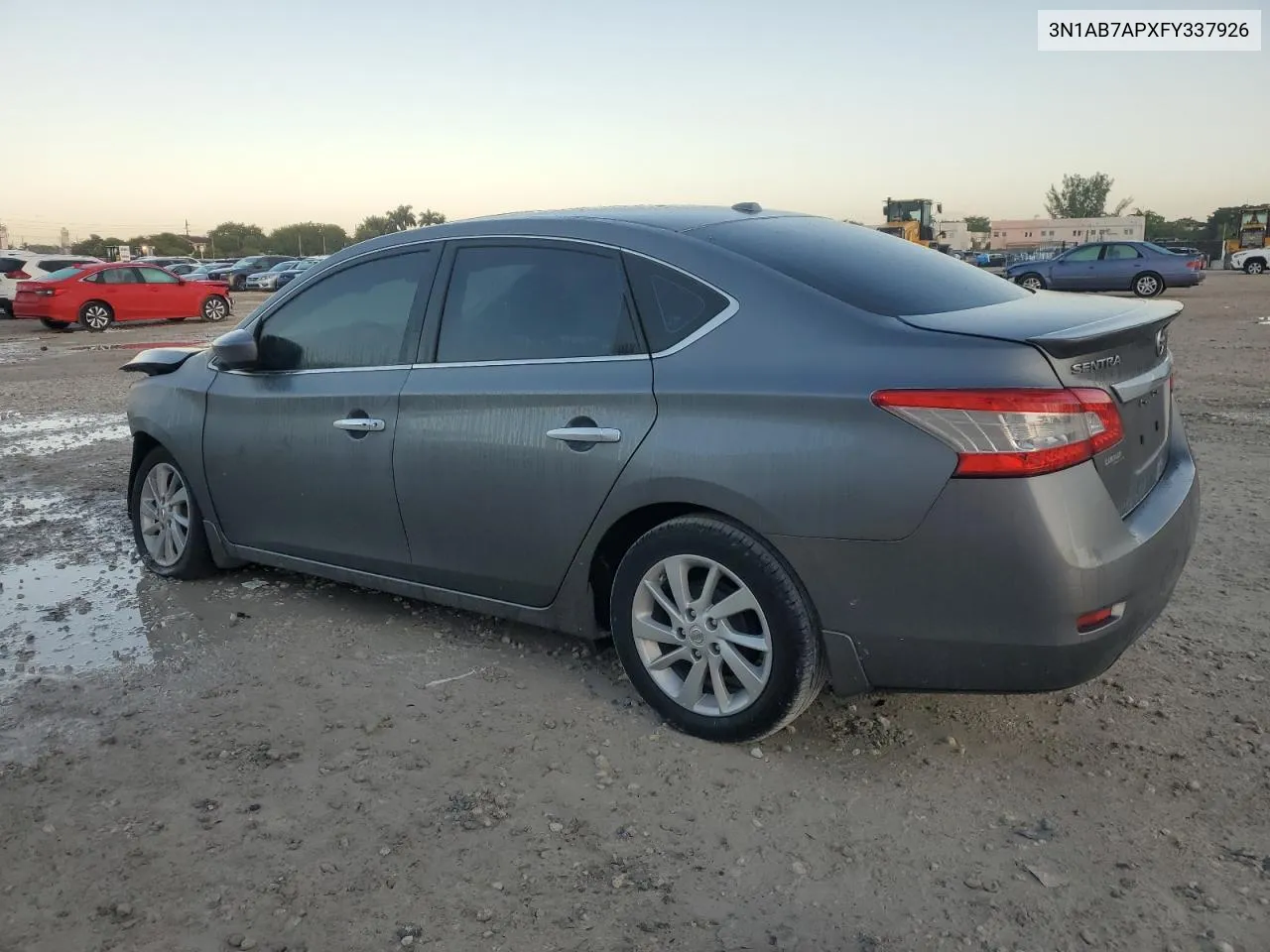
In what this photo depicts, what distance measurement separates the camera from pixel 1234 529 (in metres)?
5.24

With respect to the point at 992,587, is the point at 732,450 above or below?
above

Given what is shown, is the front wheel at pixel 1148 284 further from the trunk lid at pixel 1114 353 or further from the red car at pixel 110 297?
the trunk lid at pixel 1114 353

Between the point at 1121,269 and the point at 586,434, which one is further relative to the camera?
the point at 1121,269

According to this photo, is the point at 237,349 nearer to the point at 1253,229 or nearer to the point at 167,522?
the point at 167,522

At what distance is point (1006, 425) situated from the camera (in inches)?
105

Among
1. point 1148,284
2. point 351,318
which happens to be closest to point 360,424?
point 351,318

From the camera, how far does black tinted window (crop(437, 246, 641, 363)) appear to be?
3500mm

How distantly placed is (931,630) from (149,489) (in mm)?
3955

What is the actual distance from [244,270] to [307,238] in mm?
63782

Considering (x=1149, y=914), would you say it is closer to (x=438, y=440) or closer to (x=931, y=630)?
(x=931, y=630)

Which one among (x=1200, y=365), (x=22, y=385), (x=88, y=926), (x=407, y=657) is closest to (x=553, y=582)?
(x=407, y=657)

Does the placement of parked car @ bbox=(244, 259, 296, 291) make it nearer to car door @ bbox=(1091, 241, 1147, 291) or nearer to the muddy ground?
car door @ bbox=(1091, 241, 1147, 291)

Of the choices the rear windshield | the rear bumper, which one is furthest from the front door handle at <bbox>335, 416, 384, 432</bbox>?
the rear bumper

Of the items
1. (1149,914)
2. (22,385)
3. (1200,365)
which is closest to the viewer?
(1149,914)
